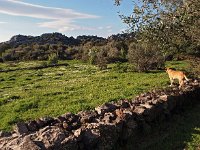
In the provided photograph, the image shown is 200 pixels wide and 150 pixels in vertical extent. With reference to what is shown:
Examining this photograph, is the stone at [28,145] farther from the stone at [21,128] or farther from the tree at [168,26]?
the tree at [168,26]

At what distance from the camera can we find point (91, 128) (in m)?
13.3

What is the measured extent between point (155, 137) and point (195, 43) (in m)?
8.72

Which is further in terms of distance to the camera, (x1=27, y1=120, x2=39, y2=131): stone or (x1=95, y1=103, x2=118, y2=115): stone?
(x1=95, y1=103, x2=118, y2=115): stone

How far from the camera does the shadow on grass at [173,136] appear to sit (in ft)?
49.3

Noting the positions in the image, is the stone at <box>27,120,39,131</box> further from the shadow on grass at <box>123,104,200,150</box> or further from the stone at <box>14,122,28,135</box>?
the shadow on grass at <box>123,104,200,150</box>

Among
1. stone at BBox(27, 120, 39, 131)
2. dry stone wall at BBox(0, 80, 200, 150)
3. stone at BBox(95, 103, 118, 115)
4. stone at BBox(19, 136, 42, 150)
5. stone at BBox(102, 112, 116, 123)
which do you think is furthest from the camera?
stone at BBox(95, 103, 118, 115)

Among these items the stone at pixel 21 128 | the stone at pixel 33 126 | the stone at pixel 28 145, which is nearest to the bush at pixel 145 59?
the stone at pixel 33 126

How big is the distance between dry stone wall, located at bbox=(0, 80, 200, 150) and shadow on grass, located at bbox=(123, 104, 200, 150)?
358mm

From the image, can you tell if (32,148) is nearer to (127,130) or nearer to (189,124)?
(127,130)

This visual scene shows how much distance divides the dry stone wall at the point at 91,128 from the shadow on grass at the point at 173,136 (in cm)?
36

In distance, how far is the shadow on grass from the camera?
1504 cm

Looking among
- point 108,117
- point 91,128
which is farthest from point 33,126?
point 108,117

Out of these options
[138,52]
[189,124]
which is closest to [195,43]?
[189,124]

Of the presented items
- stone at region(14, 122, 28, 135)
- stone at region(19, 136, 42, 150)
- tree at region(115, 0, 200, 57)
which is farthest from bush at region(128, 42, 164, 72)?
stone at region(19, 136, 42, 150)
